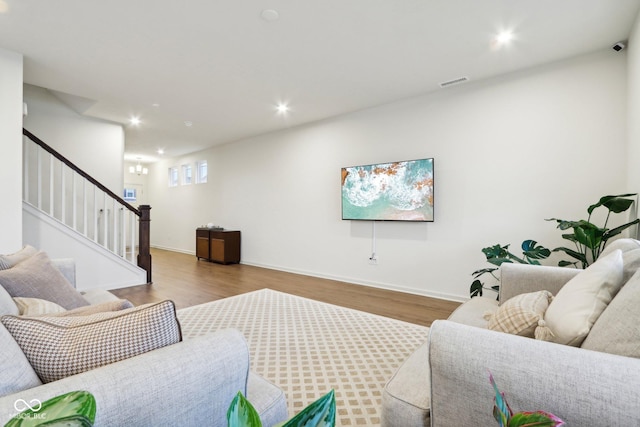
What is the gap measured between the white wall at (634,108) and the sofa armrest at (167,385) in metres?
3.23

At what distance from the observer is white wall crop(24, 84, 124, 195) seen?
4.97 metres

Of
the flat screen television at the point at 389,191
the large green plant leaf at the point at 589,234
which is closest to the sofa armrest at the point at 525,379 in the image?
the large green plant leaf at the point at 589,234

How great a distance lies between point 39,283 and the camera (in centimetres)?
171

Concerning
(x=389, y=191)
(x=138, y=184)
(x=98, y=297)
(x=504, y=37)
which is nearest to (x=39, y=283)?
(x=98, y=297)

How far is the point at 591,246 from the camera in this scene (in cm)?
267

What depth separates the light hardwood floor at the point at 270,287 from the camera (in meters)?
3.57

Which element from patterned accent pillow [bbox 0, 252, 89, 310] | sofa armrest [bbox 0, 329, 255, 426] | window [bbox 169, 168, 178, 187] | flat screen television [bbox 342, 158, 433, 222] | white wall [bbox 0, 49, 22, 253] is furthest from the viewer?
window [bbox 169, 168, 178, 187]

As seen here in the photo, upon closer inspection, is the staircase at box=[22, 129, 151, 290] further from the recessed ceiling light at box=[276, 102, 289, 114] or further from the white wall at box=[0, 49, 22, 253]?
the recessed ceiling light at box=[276, 102, 289, 114]

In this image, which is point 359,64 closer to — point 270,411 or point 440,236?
point 440,236

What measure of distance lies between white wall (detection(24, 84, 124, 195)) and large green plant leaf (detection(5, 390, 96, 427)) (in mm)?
6245

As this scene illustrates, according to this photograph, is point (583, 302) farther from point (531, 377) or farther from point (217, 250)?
point (217, 250)

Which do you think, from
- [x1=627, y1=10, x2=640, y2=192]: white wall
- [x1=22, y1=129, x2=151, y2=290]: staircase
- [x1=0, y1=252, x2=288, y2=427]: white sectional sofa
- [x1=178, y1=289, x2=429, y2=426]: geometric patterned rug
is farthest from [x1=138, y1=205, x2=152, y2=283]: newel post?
[x1=627, y1=10, x2=640, y2=192]: white wall

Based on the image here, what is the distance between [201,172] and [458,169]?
6171 millimetres

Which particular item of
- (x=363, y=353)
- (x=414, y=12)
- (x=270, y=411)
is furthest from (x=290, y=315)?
(x=414, y=12)
